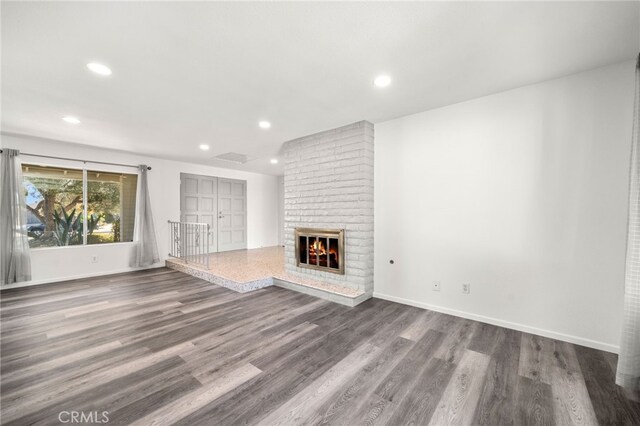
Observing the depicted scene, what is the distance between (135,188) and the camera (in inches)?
219

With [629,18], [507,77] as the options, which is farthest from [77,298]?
[629,18]

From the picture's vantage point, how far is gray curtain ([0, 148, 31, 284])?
157 inches

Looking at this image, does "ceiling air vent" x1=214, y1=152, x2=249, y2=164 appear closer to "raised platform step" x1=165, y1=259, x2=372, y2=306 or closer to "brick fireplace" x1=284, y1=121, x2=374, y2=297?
"brick fireplace" x1=284, y1=121, x2=374, y2=297

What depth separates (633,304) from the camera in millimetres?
1795

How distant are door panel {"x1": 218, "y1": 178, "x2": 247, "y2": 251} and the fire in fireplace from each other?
12.2ft

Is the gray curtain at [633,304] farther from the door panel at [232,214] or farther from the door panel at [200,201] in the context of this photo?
the door panel at [232,214]

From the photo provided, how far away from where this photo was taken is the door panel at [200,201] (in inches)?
252

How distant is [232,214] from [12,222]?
413cm

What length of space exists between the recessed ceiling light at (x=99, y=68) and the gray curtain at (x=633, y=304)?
4254 mm

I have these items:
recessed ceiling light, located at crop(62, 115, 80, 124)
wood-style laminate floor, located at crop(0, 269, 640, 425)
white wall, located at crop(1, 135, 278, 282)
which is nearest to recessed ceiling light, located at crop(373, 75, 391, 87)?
wood-style laminate floor, located at crop(0, 269, 640, 425)

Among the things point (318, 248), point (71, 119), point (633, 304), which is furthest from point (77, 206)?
point (633, 304)

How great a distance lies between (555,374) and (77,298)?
5617 millimetres

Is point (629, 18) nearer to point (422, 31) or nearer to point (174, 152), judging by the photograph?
point (422, 31)

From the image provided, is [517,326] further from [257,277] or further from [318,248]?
[257,277]
